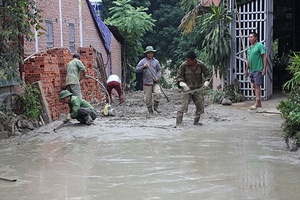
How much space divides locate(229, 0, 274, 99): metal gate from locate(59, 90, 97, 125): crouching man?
544cm

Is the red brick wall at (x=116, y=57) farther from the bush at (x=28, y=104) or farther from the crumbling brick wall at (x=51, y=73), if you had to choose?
the bush at (x=28, y=104)

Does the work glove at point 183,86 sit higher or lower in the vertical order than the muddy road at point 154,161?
higher

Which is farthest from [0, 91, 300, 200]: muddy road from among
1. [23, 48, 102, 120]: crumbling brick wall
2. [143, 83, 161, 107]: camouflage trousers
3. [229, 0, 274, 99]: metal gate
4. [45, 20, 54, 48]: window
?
[45, 20, 54, 48]: window

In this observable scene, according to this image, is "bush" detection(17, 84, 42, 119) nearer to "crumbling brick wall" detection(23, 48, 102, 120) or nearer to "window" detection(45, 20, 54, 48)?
"crumbling brick wall" detection(23, 48, 102, 120)

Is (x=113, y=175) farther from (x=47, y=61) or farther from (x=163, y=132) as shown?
(x=47, y=61)

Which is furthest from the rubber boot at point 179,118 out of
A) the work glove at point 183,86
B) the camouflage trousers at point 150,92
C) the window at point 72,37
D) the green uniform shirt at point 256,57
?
the window at point 72,37

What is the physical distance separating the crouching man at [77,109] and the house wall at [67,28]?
101 inches

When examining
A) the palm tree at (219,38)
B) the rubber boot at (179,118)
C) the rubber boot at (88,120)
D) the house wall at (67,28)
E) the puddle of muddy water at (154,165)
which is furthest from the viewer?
the palm tree at (219,38)

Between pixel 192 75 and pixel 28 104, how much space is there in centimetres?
378

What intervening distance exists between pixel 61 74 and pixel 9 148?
4953mm

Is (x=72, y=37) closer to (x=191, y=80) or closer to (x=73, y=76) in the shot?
(x=73, y=76)

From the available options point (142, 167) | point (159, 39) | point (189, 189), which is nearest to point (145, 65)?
point (142, 167)

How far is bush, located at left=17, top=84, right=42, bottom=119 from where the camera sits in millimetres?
10591

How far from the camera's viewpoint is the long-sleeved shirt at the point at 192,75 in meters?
10.2
